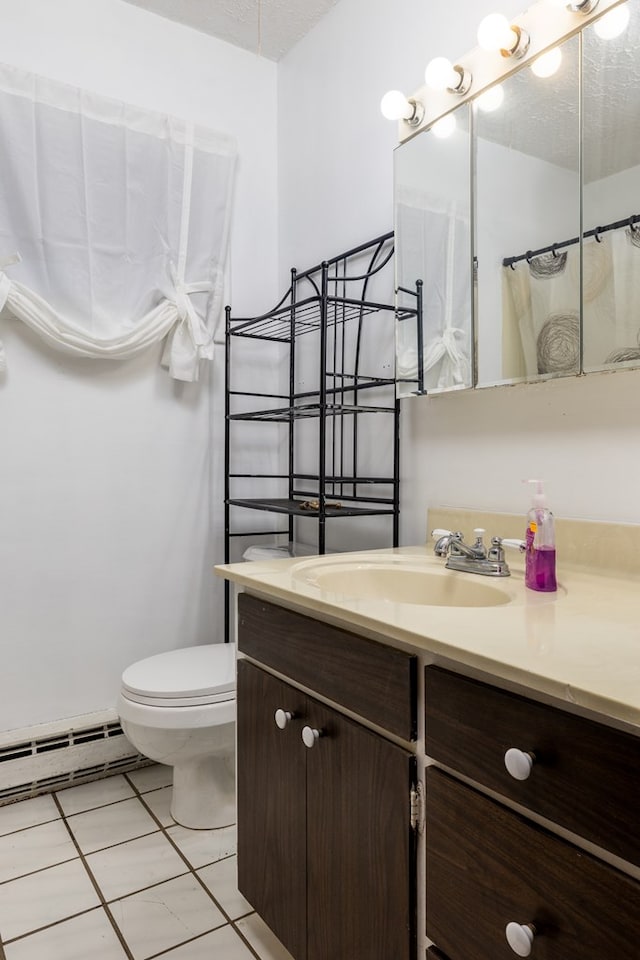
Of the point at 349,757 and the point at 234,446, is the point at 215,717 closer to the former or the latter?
the point at 349,757

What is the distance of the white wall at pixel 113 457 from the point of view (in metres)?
1.93

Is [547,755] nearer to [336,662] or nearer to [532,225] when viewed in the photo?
[336,662]

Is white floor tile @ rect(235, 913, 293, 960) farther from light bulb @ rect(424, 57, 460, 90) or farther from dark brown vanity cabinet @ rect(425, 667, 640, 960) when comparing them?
light bulb @ rect(424, 57, 460, 90)

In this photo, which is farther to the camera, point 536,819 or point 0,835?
point 0,835

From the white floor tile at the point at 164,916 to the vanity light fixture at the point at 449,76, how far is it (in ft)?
6.72

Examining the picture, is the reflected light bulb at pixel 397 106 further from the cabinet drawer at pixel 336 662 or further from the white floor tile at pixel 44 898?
the white floor tile at pixel 44 898

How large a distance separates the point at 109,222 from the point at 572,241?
146cm

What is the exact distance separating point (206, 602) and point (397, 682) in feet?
4.90

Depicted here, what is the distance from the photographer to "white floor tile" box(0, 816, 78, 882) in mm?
1612

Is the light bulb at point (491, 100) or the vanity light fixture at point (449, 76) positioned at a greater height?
the vanity light fixture at point (449, 76)

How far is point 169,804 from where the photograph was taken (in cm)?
191

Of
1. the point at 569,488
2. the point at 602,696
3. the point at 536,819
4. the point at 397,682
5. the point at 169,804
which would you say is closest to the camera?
the point at 602,696

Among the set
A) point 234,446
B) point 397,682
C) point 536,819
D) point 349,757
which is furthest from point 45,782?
point 536,819

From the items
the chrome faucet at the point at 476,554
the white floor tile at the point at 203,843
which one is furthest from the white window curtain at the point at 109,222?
the white floor tile at the point at 203,843
